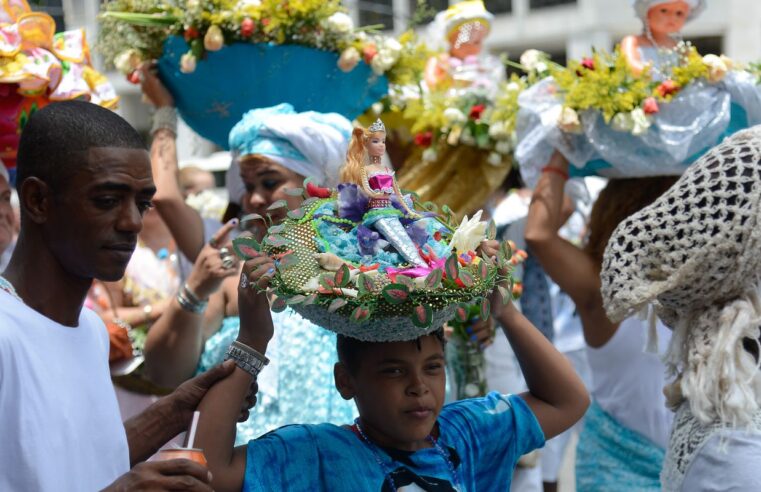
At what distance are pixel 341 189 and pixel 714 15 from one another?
15918mm

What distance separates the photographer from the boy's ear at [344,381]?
9.33 ft

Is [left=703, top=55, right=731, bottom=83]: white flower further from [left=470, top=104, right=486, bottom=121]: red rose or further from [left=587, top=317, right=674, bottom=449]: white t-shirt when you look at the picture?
[left=470, top=104, right=486, bottom=121]: red rose

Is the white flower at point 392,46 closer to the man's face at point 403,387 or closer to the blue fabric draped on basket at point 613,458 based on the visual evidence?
the blue fabric draped on basket at point 613,458

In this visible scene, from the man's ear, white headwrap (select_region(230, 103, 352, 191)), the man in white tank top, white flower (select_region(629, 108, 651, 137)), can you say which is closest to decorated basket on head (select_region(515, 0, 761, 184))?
white flower (select_region(629, 108, 651, 137))

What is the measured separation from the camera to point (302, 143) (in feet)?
12.6

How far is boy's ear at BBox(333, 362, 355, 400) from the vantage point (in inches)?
112

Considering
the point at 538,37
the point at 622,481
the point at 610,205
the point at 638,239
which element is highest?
the point at 638,239

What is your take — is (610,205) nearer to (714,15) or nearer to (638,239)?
(638,239)

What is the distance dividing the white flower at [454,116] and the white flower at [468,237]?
2.53 meters

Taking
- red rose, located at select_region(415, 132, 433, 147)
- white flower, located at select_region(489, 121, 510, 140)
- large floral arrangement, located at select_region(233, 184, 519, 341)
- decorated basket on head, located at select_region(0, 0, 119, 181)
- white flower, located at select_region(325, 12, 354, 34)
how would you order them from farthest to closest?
red rose, located at select_region(415, 132, 433, 147), white flower, located at select_region(489, 121, 510, 140), white flower, located at select_region(325, 12, 354, 34), decorated basket on head, located at select_region(0, 0, 119, 181), large floral arrangement, located at select_region(233, 184, 519, 341)

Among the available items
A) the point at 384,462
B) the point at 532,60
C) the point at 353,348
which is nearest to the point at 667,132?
the point at 532,60

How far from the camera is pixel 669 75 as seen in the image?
170 inches

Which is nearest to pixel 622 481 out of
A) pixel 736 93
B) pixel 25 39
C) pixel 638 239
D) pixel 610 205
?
pixel 610 205

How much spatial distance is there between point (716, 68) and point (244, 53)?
72.8 inches
